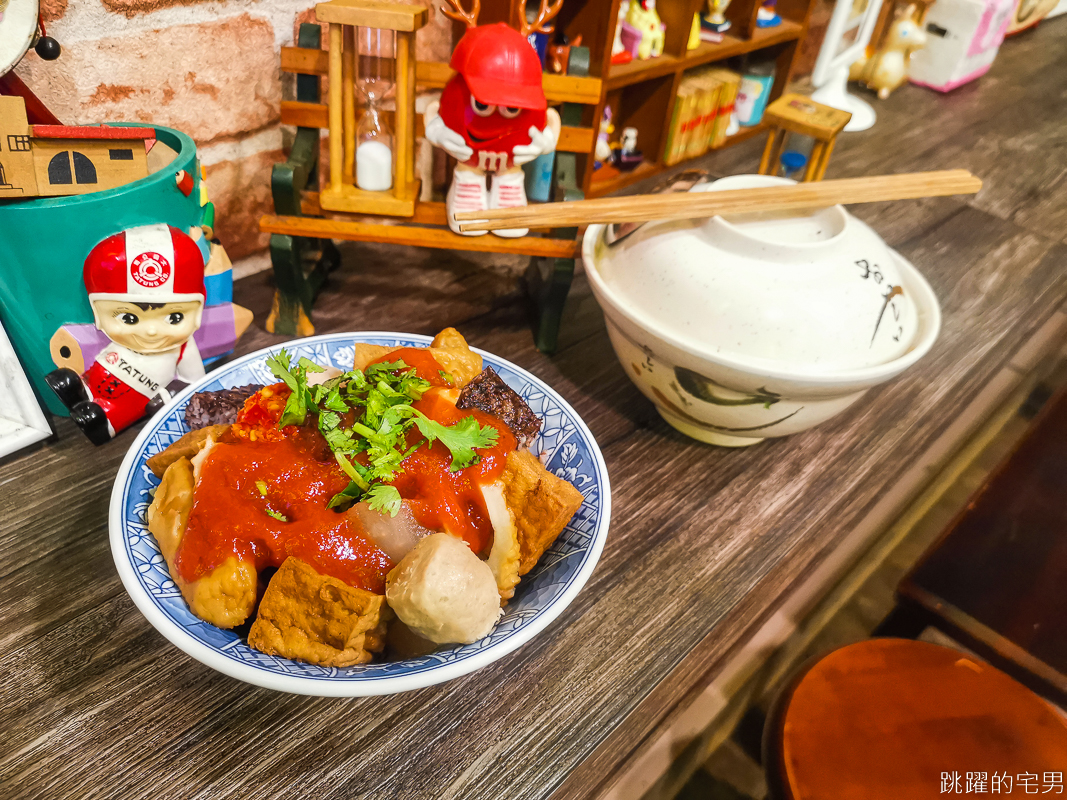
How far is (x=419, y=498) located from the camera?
0.67 m

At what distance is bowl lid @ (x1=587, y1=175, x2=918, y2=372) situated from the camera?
78 centimetres

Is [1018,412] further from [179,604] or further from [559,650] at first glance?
[179,604]

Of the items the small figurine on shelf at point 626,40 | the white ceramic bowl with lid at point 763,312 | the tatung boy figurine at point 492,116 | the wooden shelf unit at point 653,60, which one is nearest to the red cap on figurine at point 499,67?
the tatung boy figurine at point 492,116

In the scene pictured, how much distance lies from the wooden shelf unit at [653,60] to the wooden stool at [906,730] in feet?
3.41

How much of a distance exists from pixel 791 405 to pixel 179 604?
683 mm

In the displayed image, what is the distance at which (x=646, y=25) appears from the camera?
163 centimetres

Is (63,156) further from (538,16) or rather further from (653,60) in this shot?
(653,60)

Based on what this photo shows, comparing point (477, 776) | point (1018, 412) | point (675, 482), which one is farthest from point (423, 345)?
point (1018, 412)

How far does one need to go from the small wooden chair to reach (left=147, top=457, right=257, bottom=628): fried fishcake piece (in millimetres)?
471

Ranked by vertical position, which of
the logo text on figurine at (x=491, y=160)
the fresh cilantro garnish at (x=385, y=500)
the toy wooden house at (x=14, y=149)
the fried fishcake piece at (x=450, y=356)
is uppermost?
the toy wooden house at (x=14, y=149)

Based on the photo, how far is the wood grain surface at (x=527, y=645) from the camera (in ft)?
2.16

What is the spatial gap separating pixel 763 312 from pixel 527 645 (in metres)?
0.45

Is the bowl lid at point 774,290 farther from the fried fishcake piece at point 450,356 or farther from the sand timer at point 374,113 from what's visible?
the sand timer at point 374,113

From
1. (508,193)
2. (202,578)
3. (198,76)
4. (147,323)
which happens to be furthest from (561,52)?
(202,578)
